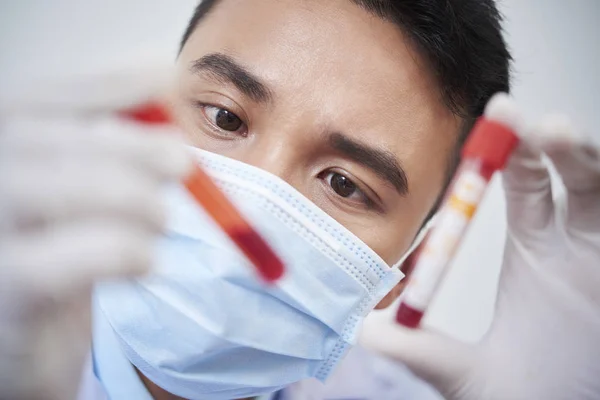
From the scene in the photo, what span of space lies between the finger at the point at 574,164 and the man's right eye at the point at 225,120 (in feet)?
1.80

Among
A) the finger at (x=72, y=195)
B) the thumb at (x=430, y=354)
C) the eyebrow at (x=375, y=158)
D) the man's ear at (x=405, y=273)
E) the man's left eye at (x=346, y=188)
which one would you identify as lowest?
the finger at (x=72, y=195)

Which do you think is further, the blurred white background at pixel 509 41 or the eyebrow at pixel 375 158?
the blurred white background at pixel 509 41

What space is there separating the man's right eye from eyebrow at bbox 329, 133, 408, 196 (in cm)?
16

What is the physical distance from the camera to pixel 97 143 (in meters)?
0.37

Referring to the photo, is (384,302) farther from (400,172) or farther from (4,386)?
(4,386)

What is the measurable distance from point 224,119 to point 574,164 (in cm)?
68

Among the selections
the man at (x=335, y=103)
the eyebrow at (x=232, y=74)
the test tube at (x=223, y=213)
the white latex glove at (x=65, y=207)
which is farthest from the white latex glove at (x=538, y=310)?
the white latex glove at (x=65, y=207)

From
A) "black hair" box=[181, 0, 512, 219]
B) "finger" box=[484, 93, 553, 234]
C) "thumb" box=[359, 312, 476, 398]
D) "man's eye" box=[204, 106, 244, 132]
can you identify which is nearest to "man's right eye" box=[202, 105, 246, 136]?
"man's eye" box=[204, 106, 244, 132]

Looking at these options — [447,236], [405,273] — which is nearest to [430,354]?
[405,273]

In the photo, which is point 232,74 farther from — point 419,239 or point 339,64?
point 419,239

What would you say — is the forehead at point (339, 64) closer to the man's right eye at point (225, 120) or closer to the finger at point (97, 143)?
the man's right eye at point (225, 120)

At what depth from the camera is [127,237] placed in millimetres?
369

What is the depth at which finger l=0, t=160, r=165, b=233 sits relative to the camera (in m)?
0.35

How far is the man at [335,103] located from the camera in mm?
730
